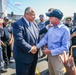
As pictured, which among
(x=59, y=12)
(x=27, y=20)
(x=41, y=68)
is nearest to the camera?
(x=59, y=12)

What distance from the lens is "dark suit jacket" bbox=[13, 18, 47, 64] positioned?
12.0 ft

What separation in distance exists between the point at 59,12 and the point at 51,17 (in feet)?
0.61

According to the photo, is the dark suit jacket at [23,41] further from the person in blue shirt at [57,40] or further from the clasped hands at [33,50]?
the person in blue shirt at [57,40]

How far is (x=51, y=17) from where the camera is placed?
3.57m

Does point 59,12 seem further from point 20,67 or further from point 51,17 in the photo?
point 20,67

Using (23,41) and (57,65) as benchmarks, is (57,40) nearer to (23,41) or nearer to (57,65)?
(57,65)

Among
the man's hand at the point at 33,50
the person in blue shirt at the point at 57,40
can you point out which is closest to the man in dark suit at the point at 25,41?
the man's hand at the point at 33,50

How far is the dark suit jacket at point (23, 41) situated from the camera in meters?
3.64

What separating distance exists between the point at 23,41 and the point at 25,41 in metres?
0.09

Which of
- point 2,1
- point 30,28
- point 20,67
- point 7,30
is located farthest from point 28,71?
point 2,1

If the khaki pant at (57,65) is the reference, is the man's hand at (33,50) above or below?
above

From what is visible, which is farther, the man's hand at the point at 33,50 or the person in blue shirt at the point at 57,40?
the man's hand at the point at 33,50

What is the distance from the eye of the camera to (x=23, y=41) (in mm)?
3635

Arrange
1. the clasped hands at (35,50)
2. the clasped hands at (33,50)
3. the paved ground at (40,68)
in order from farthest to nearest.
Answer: the paved ground at (40,68)
the clasped hands at (33,50)
the clasped hands at (35,50)
